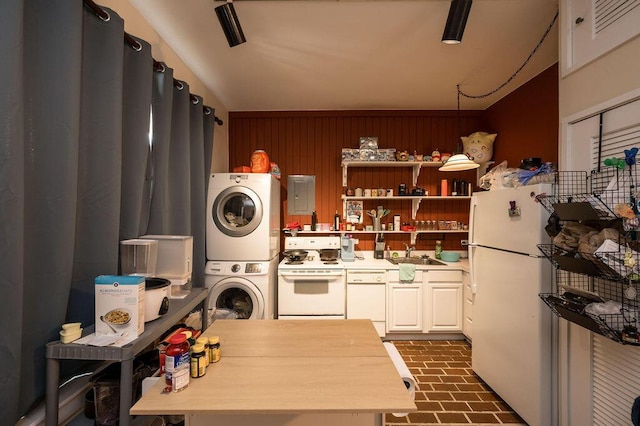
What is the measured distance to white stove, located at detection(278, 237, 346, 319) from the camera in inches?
118

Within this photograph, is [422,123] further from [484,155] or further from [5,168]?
[5,168]

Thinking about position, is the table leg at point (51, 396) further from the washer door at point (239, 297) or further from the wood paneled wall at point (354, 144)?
the wood paneled wall at point (354, 144)

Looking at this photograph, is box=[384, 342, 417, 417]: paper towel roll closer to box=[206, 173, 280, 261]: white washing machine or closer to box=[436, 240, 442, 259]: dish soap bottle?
box=[206, 173, 280, 261]: white washing machine

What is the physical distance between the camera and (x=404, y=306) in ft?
10.2

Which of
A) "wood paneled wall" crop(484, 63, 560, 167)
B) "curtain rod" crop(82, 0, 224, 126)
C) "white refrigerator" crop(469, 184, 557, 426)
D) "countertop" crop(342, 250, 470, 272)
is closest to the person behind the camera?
"curtain rod" crop(82, 0, 224, 126)

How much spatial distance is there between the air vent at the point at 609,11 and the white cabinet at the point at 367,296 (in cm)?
246

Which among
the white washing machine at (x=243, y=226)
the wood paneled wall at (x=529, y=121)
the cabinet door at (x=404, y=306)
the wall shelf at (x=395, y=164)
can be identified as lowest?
the cabinet door at (x=404, y=306)

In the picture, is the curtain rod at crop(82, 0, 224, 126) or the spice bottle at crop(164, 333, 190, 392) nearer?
the spice bottle at crop(164, 333, 190, 392)

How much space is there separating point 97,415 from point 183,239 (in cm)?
86

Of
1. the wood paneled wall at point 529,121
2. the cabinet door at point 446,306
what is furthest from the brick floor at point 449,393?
the wood paneled wall at point 529,121

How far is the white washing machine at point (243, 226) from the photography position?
2.86 meters

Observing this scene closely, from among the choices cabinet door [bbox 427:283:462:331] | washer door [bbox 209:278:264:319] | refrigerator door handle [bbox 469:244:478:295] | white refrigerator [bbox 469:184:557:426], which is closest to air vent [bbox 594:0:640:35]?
white refrigerator [bbox 469:184:557:426]

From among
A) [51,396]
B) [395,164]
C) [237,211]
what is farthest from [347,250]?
[51,396]

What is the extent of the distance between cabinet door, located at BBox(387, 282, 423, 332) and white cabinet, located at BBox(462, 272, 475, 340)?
475mm
